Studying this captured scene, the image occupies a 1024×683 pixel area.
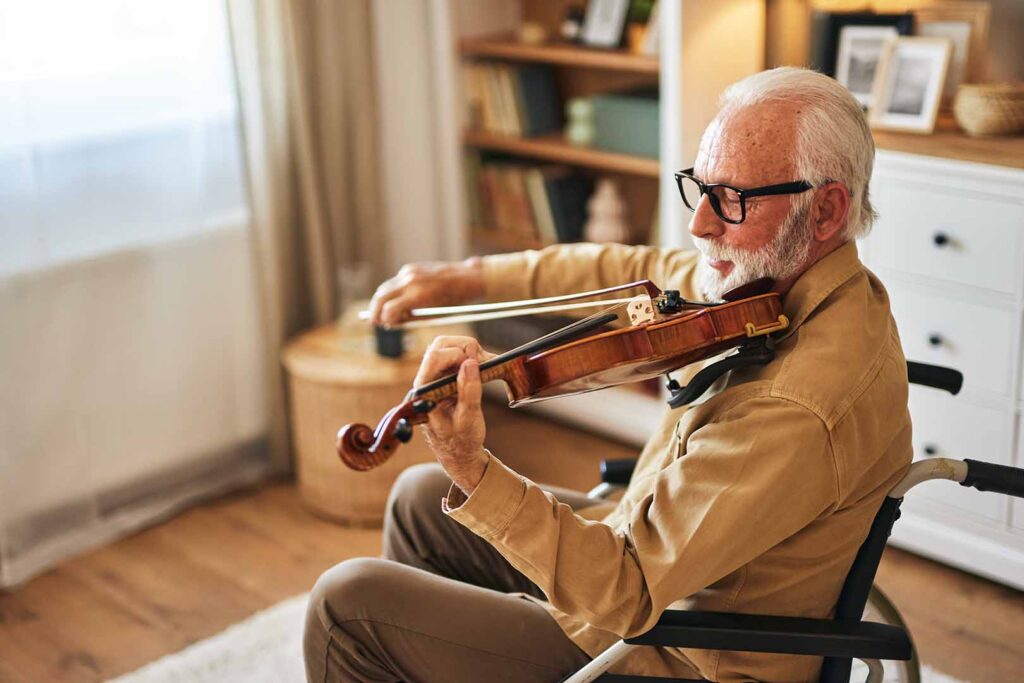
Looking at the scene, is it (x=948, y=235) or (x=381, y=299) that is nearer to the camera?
(x=381, y=299)

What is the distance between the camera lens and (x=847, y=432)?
1.45 metres

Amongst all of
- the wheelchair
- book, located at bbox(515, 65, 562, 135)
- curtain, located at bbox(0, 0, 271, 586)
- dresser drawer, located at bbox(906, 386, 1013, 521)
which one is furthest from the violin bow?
book, located at bbox(515, 65, 562, 135)

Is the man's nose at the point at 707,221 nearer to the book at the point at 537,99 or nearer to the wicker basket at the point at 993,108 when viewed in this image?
the wicker basket at the point at 993,108

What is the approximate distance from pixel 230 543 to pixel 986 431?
1804 mm

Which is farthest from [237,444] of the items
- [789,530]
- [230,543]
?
[789,530]

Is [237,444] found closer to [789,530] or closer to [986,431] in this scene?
[986,431]

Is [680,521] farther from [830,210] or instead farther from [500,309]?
[500,309]

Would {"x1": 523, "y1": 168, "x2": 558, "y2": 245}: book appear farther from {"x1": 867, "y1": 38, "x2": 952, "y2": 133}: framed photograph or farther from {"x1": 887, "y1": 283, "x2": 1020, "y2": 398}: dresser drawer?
{"x1": 887, "y1": 283, "x2": 1020, "y2": 398}: dresser drawer

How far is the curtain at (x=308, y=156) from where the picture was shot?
3.09 metres

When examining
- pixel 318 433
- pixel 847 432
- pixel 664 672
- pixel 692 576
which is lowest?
pixel 318 433

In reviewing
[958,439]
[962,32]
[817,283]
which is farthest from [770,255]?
[962,32]

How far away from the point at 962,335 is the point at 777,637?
1.29 metres

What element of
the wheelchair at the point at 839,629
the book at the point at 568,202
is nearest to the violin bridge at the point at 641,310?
the wheelchair at the point at 839,629

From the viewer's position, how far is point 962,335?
8.16 feet
